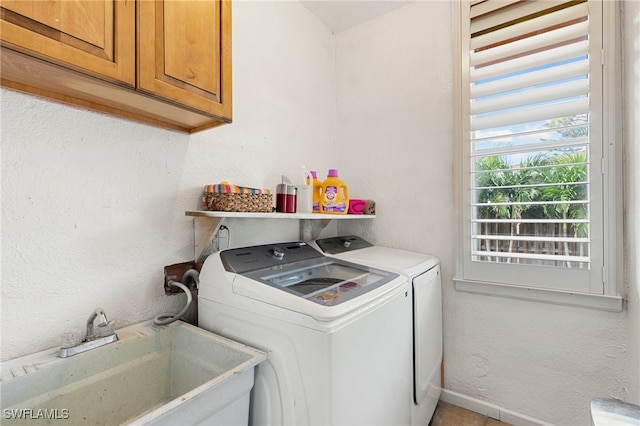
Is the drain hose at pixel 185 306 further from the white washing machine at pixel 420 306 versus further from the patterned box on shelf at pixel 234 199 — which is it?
the white washing machine at pixel 420 306

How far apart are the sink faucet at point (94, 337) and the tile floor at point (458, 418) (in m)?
1.84

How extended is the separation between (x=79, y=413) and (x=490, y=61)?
8.72 feet

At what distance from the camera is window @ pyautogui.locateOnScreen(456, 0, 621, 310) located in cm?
156

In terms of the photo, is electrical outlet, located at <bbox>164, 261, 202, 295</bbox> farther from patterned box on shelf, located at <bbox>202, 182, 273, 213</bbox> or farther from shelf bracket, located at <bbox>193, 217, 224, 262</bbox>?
patterned box on shelf, located at <bbox>202, 182, 273, 213</bbox>

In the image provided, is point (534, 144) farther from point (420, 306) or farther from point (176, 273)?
point (176, 273)

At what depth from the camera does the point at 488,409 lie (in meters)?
1.89

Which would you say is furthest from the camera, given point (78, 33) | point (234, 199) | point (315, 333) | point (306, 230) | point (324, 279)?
point (306, 230)

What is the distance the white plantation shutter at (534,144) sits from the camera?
5.22 feet

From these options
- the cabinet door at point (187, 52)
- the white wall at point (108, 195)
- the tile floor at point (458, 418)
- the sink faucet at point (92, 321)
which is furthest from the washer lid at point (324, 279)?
the tile floor at point (458, 418)

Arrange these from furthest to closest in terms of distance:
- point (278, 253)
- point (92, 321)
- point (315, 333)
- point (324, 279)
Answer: point (278, 253), point (324, 279), point (92, 321), point (315, 333)

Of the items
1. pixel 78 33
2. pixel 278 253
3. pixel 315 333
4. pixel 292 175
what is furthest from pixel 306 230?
pixel 78 33

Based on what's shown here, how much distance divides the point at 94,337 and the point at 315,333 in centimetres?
84

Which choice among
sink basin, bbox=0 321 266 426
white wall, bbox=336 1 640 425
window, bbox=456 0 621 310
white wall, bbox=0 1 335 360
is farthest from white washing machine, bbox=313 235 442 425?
sink basin, bbox=0 321 266 426

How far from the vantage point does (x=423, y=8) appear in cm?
216
